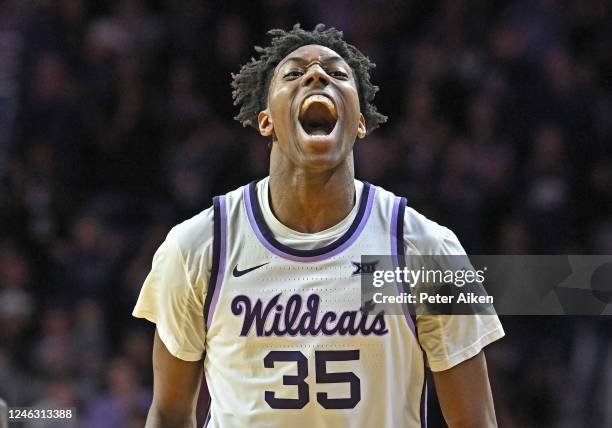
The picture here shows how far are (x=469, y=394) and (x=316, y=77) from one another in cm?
112

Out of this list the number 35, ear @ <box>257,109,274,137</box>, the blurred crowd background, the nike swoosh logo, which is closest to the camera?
the number 35

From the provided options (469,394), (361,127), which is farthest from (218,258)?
(469,394)

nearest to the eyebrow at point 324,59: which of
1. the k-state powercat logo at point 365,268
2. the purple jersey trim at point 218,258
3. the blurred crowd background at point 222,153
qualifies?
the purple jersey trim at point 218,258

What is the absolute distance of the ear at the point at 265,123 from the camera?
3535mm

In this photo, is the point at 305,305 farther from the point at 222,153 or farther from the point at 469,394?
the point at 222,153

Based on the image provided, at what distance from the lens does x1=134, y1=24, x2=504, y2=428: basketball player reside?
321 centimetres

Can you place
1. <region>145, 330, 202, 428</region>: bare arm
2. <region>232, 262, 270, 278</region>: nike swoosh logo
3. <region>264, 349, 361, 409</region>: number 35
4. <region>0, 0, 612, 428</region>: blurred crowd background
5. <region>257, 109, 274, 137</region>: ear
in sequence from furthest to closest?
<region>0, 0, 612, 428</region>: blurred crowd background < <region>257, 109, 274, 137</region>: ear < <region>145, 330, 202, 428</region>: bare arm < <region>232, 262, 270, 278</region>: nike swoosh logo < <region>264, 349, 361, 409</region>: number 35

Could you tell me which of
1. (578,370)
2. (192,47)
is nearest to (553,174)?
(578,370)

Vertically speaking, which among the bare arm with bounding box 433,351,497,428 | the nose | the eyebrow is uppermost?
the eyebrow

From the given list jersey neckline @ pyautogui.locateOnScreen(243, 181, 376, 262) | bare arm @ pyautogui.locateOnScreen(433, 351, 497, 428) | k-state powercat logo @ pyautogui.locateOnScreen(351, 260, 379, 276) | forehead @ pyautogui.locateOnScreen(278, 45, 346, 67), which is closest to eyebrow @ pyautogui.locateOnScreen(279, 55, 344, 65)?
forehead @ pyautogui.locateOnScreen(278, 45, 346, 67)

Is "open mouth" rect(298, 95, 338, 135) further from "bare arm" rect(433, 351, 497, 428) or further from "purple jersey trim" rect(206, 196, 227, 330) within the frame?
"bare arm" rect(433, 351, 497, 428)

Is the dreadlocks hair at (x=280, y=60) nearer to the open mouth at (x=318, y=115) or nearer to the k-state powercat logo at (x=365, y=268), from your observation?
the open mouth at (x=318, y=115)

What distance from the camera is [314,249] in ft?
10.9

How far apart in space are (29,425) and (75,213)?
4.93 ft
